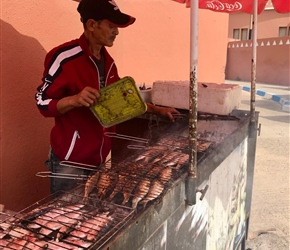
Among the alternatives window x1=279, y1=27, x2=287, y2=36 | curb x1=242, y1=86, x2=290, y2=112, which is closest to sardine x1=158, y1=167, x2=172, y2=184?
curb x1=242, y1=86, x2=290, y2=112

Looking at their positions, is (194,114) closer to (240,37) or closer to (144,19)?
(144,19)

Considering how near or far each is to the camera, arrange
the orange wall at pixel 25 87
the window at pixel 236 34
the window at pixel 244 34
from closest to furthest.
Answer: the orange wall at pixel 25 87
the window at pixel 244 34
the window at pixel 236 34

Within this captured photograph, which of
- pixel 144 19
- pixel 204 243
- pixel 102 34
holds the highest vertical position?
pixel 144 19

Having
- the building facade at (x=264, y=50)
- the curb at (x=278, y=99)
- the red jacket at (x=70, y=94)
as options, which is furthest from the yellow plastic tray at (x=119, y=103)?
the building facade at (x=264, y=50)

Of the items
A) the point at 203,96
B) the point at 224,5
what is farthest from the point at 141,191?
the point at 224,5

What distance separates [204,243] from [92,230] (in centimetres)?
118

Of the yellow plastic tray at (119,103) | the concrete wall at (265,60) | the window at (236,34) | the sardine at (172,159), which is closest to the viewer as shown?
the sardine at (172,159)

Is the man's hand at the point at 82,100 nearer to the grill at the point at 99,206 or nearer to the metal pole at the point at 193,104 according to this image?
the grill at the point at 99,206

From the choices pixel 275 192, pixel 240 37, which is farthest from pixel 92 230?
pixel 240 37

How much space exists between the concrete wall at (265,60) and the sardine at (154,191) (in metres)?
17.0

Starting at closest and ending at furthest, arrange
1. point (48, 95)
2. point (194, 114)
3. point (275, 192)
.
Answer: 1. point (194, 114)
2. point (48, 95)
3. point (275, 192)

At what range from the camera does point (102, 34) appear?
235 centimetres

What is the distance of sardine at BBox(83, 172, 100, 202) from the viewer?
1652 mm

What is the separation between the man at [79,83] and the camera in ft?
7.39
